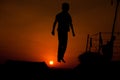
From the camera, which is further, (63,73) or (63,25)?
(63,73)

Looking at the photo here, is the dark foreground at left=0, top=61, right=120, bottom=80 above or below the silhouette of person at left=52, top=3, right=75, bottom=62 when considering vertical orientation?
below

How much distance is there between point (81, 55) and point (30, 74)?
316 centimetres

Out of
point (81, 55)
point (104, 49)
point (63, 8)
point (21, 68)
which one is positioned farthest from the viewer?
point (104, 49)

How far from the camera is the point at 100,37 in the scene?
13758mm

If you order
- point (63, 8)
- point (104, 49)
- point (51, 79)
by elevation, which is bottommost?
point (51, 79)

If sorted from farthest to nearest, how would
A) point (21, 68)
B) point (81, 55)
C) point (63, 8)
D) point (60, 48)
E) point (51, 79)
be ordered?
point (81, 55)
point (21, 68)
point (51, 79)
point (60, 48)
point (63, 8)

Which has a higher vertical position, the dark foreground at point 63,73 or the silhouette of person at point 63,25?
the silhouette of person at point 63,25

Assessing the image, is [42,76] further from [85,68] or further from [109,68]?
[109,68]

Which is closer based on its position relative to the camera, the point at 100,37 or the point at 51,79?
the point at 51,79

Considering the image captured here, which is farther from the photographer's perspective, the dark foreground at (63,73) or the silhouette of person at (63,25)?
the dark foreground at (63,73)

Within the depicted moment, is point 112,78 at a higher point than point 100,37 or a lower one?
lower

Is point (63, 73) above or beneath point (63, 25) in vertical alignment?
beneath

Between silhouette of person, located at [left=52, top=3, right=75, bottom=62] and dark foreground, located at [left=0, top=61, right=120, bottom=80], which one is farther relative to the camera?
dark foreground, located at [left=0, top=61, right=120, bottom=80]

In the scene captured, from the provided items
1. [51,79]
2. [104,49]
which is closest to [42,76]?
[51,79]
